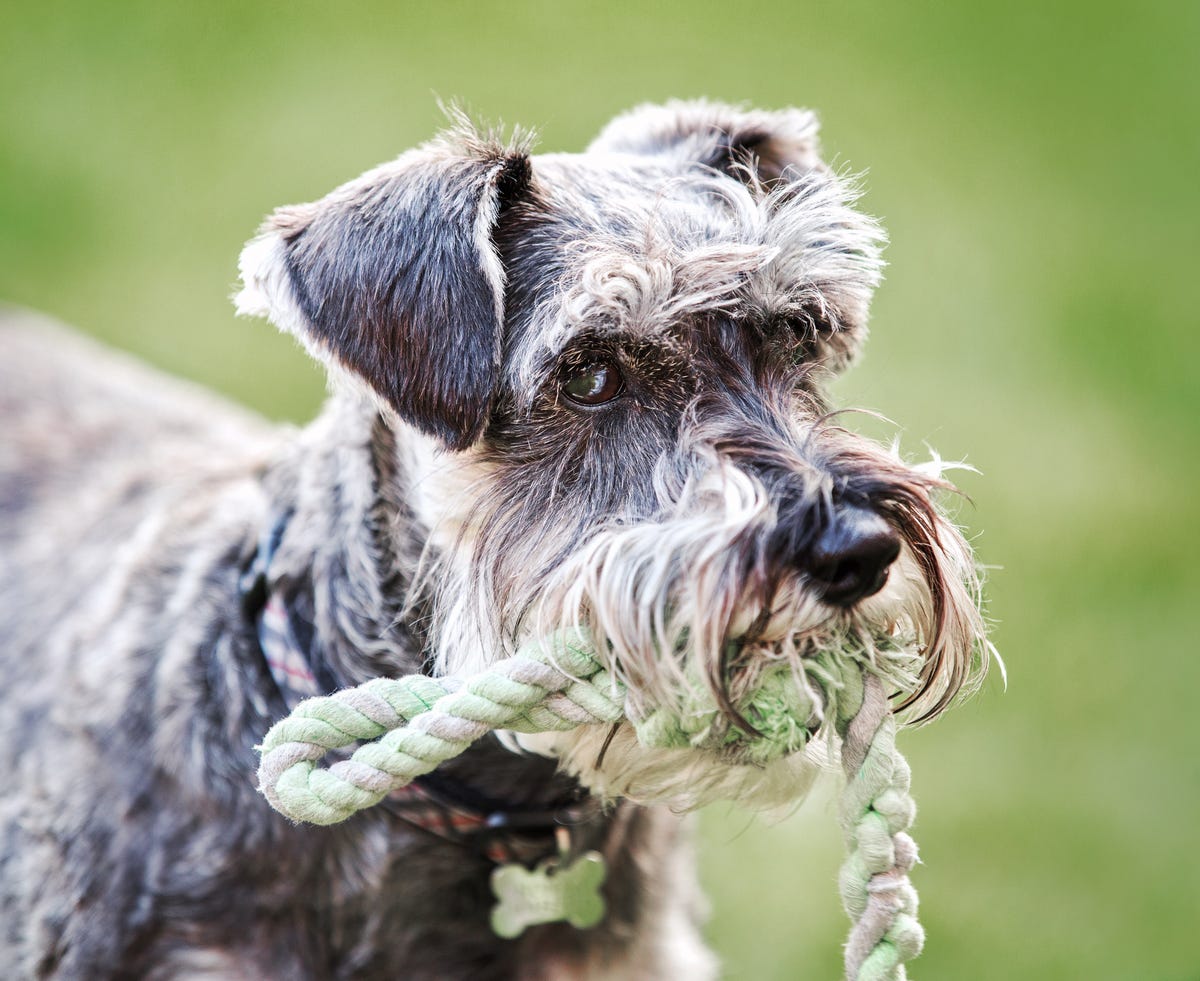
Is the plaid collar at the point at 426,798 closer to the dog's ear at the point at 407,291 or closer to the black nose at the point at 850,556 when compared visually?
the dog's ear at the point at 407,291

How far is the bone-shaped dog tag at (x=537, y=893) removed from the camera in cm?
303

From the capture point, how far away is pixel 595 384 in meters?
2.74

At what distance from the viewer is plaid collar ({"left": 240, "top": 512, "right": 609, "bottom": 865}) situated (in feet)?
9.55

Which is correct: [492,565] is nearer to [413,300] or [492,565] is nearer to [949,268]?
[413,300]

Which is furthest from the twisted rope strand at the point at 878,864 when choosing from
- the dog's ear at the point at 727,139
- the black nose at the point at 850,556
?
the dog's ear at the point at 727,139

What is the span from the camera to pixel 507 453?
2771 millimetres

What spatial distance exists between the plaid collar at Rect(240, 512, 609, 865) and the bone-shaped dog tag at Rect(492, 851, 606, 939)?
0.03m

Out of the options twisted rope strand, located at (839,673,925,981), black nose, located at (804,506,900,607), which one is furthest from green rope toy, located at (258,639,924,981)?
black nose, located at (804,506,900,607)

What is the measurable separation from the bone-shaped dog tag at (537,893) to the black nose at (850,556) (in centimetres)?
108

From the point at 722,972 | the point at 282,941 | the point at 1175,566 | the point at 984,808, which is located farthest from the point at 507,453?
the point at 1175,566

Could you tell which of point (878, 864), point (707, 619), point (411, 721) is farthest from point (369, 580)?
point (878, 864)

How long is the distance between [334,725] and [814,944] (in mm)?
2782

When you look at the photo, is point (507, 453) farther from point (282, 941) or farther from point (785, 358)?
point (282, 941)

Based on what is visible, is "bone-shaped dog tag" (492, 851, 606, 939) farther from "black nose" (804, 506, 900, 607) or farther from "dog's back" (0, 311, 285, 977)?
"black nose" (804, 506, 900, 607)
